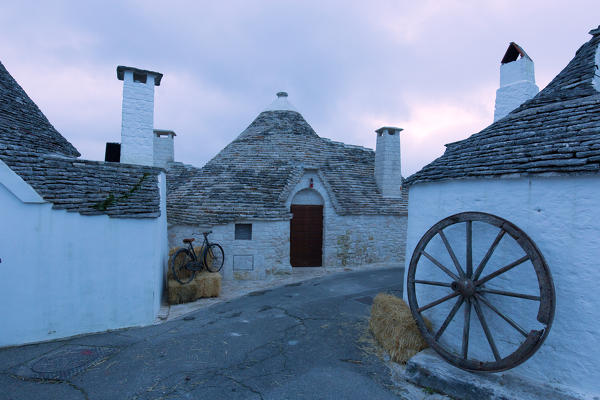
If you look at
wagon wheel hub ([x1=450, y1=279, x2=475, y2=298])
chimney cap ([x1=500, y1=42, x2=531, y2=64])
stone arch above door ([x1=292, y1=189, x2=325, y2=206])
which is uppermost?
chimney cap ([x1=500, y1=42, x2=531, y2=64])

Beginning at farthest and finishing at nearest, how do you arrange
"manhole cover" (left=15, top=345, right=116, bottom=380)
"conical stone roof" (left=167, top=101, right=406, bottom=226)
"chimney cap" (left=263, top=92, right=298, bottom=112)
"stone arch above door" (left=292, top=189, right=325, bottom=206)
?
1. "chimney cap" (left=263, top=92, right=298, bottom=112)
2. "stone arch above door" (left=292, top=189, right=325, bottom=206)
3. "conical stone roof" (left=167, top=101, right=406, bottom=226)
4. "manhole cover" (left=15, top=345, right=116, bottom=380)

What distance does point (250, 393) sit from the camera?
444cm

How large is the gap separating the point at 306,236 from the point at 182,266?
18.5 feet

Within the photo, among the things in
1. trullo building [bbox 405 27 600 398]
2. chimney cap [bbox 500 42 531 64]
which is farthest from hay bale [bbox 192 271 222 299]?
chimney cap [bbox 500 42 531 64]

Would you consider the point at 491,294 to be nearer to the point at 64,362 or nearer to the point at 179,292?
the point at 64,362

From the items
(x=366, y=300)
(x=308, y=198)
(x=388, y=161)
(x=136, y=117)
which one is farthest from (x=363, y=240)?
(x=136, y=117)

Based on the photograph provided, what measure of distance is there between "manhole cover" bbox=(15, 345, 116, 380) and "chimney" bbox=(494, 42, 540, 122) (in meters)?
10.5

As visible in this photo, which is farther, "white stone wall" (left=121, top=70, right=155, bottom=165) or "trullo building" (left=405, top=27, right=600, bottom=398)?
"white stone wall" (left=121, top=70, right=155, bottom=165)

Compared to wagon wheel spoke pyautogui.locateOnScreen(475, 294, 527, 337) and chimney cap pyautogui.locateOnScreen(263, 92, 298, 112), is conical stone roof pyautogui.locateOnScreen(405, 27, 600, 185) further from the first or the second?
chimney cap pyautogui.locateOnScreen(263, 92, 298, 112)

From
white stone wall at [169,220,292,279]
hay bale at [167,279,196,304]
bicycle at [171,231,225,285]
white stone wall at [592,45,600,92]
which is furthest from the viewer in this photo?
white stone wall at [169,220,292,279]

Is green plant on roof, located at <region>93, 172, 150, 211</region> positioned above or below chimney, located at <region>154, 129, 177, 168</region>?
below

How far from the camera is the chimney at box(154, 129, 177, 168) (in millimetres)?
18000

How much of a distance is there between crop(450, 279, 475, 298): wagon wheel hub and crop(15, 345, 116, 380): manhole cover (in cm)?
580

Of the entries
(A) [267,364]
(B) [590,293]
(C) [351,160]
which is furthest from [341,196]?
(B) [590,293]
